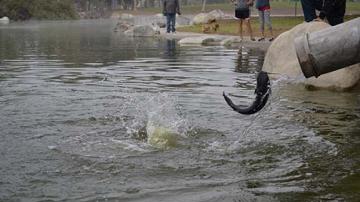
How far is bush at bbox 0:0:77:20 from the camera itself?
68.6 meters

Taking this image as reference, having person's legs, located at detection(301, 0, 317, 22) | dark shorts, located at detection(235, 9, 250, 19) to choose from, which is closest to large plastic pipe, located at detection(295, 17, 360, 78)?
person's legs, located at detection(301, 0, 317, 22)

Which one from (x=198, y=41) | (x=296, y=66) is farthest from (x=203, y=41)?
(x=296, y=66)

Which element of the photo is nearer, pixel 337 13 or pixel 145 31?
pixel 337 13

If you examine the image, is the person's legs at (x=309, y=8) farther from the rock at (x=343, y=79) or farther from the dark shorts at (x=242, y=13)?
the dark shorts at (x=242, y=13)

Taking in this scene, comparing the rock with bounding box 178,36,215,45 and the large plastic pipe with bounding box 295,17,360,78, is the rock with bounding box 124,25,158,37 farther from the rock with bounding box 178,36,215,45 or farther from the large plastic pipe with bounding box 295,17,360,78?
the large plastic pipe with bounding box 295,17,360,78

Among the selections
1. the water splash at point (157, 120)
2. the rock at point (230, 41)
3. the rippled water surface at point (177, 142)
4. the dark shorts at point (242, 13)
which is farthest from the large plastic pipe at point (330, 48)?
the rock at point (230, 41)

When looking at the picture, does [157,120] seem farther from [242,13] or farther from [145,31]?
[145,31]

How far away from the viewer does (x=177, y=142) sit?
6.46 meters

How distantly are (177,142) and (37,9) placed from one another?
225 ft

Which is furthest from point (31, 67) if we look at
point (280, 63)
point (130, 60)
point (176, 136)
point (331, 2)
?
point (176, 136)

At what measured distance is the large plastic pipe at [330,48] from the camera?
6480 millimetres

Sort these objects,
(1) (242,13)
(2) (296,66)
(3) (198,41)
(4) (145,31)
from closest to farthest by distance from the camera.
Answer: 1. (2) (296,66)
2. (1) (242,13)
3. (3) (198,41)
4. (4) (145,31)

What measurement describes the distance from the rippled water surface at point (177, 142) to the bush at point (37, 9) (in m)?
59.6

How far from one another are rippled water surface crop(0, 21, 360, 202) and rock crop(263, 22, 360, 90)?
23 cm
